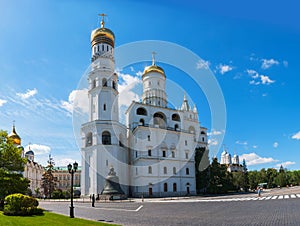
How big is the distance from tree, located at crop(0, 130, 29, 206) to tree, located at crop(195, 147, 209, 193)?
1593 inches

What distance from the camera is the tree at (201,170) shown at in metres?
57.9

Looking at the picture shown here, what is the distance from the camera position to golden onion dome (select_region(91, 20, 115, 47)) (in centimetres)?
5484

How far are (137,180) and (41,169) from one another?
5455 cm

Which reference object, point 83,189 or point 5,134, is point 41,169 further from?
point 5,134

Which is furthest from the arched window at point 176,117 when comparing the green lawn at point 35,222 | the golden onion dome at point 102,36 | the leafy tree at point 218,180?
the green lawn at point 35,222

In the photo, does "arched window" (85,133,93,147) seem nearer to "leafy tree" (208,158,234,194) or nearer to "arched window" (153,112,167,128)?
"arched window" (153,112,167,128)

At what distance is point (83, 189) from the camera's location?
4875 cm

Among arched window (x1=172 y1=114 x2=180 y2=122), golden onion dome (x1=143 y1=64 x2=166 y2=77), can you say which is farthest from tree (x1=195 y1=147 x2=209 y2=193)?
golden onion dome (x1=143 y1=64 x2=166 y2=77)

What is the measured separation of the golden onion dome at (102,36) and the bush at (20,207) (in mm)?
42283

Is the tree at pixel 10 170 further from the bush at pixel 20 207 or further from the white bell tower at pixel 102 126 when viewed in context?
the white bell tower at pixel 102 126

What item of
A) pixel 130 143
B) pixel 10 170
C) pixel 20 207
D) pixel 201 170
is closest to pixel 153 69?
pixel 130 143

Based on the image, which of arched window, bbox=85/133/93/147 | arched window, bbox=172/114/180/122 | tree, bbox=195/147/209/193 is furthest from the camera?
arched window, bbox=172/114/180/122

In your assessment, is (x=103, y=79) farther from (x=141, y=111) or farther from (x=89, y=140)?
(x=89, y=140)

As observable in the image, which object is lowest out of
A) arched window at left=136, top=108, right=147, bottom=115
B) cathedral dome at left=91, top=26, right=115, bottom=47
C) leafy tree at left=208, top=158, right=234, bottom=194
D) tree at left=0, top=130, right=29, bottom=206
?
leafy tree at left=208, top=158, right=234, bottom=194
